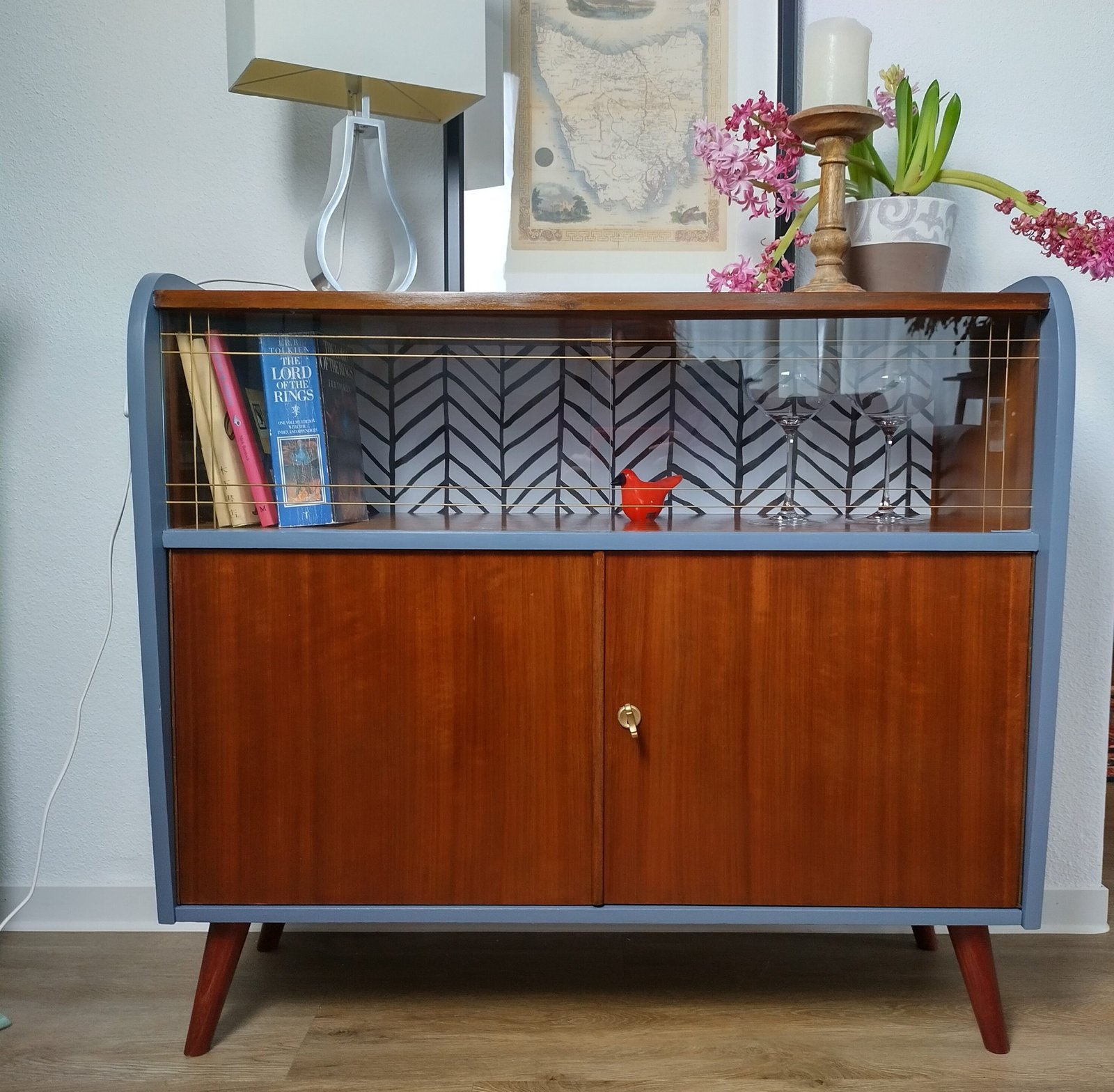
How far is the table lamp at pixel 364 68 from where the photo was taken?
116cm

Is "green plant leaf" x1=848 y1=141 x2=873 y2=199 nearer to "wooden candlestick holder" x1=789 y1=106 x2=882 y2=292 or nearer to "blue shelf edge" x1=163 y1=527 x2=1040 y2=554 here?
"wooden candlestick holder" x1=789 y1=106 x2=882 y2=292

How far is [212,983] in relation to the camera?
119cm

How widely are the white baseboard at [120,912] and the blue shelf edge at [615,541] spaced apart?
739mm

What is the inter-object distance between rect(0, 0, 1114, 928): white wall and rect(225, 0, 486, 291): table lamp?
146 millimetres

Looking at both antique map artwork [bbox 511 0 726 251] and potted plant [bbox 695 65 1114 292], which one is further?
antique map artwork [bbox 511 0 726 251]

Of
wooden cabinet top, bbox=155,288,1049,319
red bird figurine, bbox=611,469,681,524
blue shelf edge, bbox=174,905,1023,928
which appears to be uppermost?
wooden cabinet top, bbox=155,288,1049,319

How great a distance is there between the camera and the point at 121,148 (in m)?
1.45

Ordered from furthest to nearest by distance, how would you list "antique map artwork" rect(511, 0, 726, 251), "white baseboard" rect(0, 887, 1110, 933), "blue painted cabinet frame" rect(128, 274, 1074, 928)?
"white baseboard" rect(0, 887, 1110, 933) → "antique map artwork" rect(511, 0, 726, 251) → "blue painted cabinet frame" rect(128, 274, 1074, 928)

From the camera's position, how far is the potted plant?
4.15 feet

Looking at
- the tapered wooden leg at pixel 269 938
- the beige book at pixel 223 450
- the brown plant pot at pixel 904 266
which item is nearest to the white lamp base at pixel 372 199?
the beige book at pixel 223 450

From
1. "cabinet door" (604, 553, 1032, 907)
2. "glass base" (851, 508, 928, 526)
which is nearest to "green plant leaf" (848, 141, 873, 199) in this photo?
"glass base" (851, 508, 928, 526)

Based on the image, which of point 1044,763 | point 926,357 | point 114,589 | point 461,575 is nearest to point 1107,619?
point 1044,763

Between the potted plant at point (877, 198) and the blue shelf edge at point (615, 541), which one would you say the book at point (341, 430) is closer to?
the blue shelf edge at point (615, 541)

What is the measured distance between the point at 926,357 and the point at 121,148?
123cm
